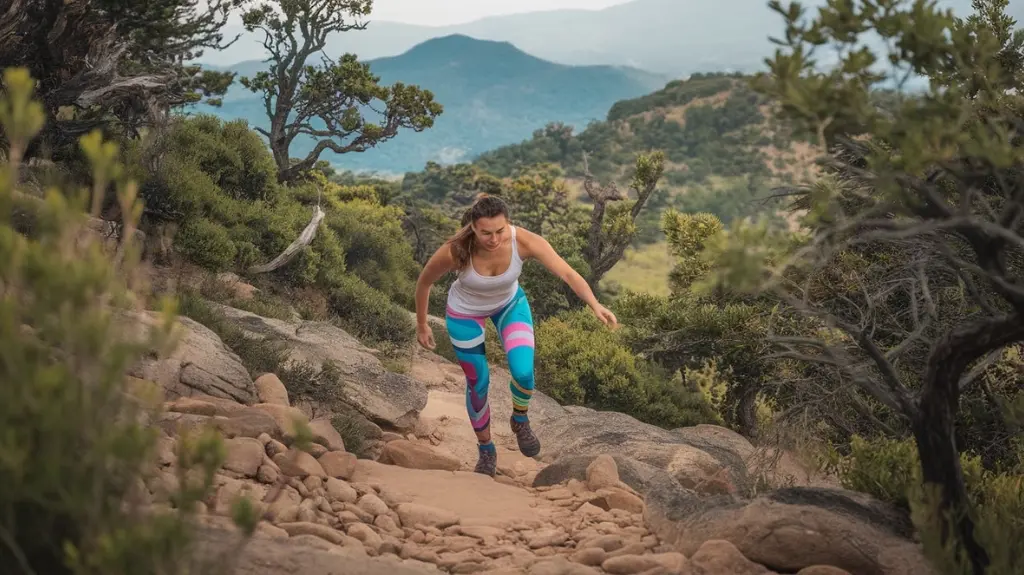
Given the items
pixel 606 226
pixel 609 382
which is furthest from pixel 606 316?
pixel 606 226

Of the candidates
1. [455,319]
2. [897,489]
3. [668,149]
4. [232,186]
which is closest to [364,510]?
[455,319]

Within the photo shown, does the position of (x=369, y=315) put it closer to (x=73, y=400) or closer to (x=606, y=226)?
(x=606, y=226)

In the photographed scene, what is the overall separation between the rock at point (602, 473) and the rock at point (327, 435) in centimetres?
186

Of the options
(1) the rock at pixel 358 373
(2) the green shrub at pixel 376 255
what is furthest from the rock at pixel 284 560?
(2) the green shrub at pixel 376 255

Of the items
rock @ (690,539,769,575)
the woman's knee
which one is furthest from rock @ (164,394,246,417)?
rock @ (690,539,769,575)

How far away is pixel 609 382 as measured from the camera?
14.3m

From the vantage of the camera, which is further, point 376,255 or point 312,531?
point 376,255

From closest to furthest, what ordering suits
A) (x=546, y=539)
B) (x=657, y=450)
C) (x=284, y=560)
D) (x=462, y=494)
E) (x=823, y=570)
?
(x=284, y=560) → (x=823, y=570) → (x=546, y=539) → (x=462, y=494) → (x=657, y=450)

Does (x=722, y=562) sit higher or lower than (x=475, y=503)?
higher

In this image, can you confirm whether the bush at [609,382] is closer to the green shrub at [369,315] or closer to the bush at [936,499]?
the green shrub at [369,315]

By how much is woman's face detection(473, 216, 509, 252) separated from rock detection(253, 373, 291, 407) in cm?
241

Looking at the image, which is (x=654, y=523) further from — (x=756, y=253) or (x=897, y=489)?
(x=756, y=253)

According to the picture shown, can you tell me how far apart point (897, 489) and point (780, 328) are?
513 cm

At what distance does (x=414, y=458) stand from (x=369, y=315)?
25.2 ft
